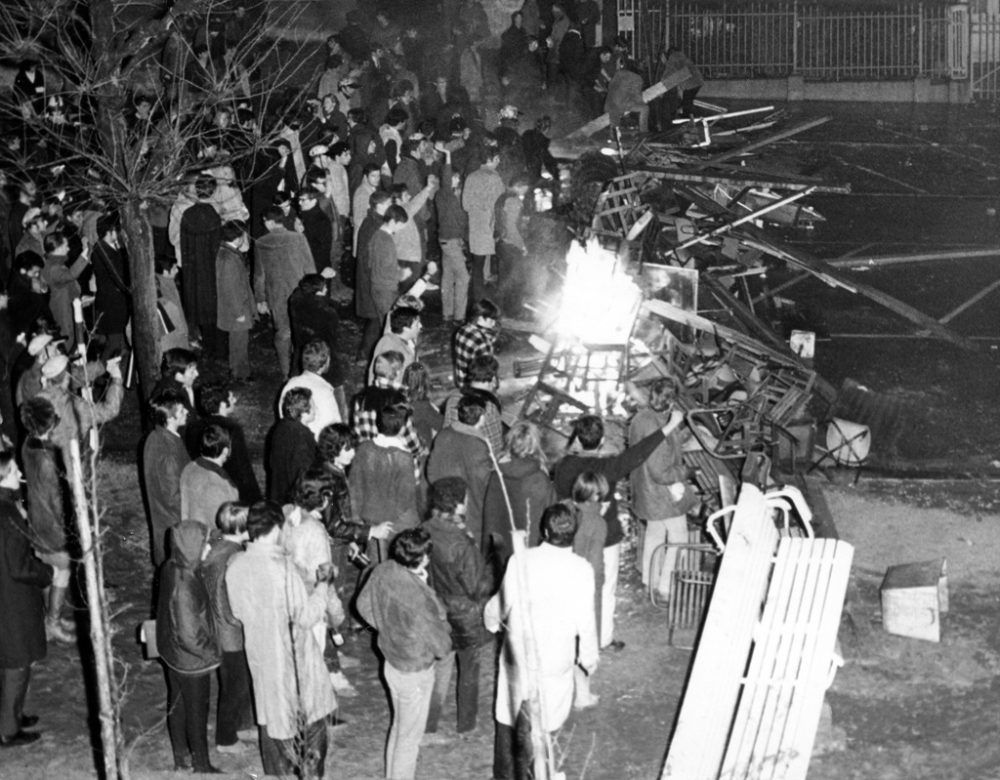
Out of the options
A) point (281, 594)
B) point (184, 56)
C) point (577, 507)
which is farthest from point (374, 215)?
point (281, 594)

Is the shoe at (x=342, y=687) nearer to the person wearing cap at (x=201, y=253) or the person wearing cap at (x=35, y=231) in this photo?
the person wearing cap at (x=201, y=253)

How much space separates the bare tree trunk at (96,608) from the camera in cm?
545

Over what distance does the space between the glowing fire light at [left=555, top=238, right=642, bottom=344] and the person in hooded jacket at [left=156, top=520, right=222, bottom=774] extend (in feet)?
17.2

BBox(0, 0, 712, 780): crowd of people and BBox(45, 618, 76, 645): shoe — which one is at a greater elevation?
BBox(0, 0, 712, 780): crowd of people

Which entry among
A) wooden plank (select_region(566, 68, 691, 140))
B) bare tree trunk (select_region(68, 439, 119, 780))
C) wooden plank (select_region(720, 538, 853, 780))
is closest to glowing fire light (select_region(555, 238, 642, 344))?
wooden plank (select_region(720, 538, 853, 780))

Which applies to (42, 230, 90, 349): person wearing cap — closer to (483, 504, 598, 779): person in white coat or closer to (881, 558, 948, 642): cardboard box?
(483, 504, 598, 779): person in white coat

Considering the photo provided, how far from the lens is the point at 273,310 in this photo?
46.9 ft

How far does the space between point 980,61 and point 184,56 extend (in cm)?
2059

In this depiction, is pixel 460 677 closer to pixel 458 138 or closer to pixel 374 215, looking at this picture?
pixel 374 215

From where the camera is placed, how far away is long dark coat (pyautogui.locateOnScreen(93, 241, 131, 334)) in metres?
14.1

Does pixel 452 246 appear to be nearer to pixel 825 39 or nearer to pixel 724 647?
pixel 724 647

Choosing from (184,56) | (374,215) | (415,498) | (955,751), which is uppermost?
(184,56)

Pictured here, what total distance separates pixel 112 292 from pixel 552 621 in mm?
7670

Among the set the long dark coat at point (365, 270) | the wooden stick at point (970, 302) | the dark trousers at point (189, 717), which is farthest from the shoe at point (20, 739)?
the wooden stick at point (970, 302)
